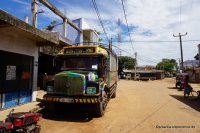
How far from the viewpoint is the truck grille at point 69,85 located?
28.8 ft

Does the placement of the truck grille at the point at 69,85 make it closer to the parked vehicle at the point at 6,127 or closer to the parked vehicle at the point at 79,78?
the parked vehicle at the point at 79,78

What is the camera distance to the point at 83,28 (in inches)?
1176

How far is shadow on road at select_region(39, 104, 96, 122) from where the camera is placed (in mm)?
9033

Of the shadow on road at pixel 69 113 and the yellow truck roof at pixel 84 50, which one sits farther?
the yellow truck roof at pixel 84 50

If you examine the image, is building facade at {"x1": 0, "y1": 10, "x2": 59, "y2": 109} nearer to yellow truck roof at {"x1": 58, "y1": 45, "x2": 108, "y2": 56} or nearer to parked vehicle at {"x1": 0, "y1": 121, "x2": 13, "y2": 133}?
yellow truck roof at {"x1": 58, "y1": 45, "x2": 108, "y2": 56}

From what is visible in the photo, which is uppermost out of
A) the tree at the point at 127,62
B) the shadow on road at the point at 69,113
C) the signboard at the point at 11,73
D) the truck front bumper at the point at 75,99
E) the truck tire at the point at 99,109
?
the tree at the point at 127,62

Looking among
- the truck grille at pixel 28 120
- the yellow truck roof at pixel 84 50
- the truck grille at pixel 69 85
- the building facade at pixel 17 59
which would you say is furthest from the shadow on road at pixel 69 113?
the yellow truck roof at pixel 84 50

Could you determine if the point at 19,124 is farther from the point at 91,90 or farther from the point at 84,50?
the point at 84,50

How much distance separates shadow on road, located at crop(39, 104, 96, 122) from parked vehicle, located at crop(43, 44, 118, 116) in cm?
43

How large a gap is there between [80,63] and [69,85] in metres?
1.55

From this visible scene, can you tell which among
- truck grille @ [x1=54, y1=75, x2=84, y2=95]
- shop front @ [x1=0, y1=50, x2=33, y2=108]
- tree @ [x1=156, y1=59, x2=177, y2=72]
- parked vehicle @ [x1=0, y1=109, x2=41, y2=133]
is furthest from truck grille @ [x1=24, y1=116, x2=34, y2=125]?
tree @ [x1=156, y1=59, x2=177, y2=72]

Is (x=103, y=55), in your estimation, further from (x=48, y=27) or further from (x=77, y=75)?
(x=48, y=27)

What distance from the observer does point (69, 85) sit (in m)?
8.84

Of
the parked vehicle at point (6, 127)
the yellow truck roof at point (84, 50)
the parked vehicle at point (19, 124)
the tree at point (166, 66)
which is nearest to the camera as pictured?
the parked vehicle at point (6, 127)
